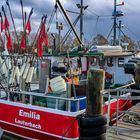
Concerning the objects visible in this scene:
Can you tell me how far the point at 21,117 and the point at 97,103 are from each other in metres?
3.19

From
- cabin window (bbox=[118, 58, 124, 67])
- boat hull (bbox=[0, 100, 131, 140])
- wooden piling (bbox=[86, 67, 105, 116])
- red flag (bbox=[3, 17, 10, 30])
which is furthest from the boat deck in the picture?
red flag (bbox=[3, 17, 10, 30])

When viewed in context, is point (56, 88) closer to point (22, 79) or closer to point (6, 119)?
point (22, 79)

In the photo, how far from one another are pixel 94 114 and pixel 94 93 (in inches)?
18.1

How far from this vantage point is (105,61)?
12398 millimetres

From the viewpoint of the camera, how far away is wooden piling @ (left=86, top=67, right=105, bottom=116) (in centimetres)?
661

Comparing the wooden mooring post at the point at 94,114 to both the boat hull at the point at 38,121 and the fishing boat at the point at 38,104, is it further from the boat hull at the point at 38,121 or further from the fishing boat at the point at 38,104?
the boat hull at the point at 38,121

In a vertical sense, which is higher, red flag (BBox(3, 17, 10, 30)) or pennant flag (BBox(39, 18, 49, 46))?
red flag (BBox(3, 17, 10, 30))

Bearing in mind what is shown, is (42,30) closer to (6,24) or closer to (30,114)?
(6,24)

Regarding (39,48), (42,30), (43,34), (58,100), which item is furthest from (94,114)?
(42,30)

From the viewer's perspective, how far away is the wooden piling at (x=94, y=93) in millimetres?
6605

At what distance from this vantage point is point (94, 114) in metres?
6.64

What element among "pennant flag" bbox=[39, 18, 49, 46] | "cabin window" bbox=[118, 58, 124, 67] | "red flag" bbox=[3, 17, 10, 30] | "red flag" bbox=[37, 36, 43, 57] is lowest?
"cabin window" bbox=[118, 58, 124, 67]

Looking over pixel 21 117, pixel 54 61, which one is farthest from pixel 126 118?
pixel 54 61

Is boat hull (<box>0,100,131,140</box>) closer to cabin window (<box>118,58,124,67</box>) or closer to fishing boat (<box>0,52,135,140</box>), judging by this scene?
fishing boat (<box>0,52,135,140</box>)
